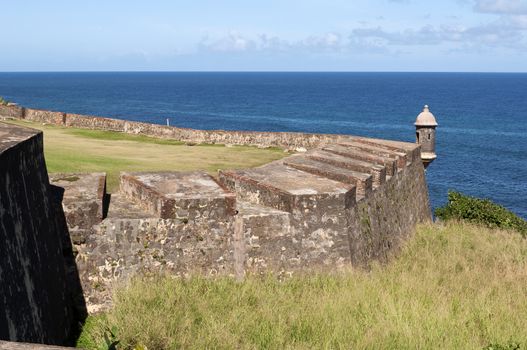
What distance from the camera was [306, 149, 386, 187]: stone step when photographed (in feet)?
43.9

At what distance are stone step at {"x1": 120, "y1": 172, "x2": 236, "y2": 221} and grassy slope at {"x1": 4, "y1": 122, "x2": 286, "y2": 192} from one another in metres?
3.77

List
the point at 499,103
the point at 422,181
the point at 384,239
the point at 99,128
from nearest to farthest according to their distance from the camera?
the point at 384,239 → the point at 422,181 → the point at 99,128 → the point at 499,103

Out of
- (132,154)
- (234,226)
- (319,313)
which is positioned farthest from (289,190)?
(132,154)

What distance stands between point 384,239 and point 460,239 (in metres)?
2.80

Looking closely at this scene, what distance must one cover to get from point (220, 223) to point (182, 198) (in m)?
0.77

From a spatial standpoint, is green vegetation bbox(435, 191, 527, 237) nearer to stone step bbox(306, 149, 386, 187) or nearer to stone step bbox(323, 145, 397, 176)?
stone step bbox(323, 145, 397, 176)

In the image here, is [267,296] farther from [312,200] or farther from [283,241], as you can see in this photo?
[312,200]

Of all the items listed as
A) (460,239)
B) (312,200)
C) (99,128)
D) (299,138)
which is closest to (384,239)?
(460,239)

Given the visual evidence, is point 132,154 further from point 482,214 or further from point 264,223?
point 482,214

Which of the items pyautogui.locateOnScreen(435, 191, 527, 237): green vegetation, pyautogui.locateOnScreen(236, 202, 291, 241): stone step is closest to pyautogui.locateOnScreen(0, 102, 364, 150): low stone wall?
pyautogui.locateOnScreen(435, 191, 527, 237): green vegetation

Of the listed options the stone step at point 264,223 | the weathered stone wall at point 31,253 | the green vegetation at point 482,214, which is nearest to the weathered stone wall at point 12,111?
the green vegetation at point 482,214

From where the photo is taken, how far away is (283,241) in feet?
32.5

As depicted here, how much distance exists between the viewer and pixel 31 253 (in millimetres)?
6859

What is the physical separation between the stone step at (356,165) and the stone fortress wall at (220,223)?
67 cm
